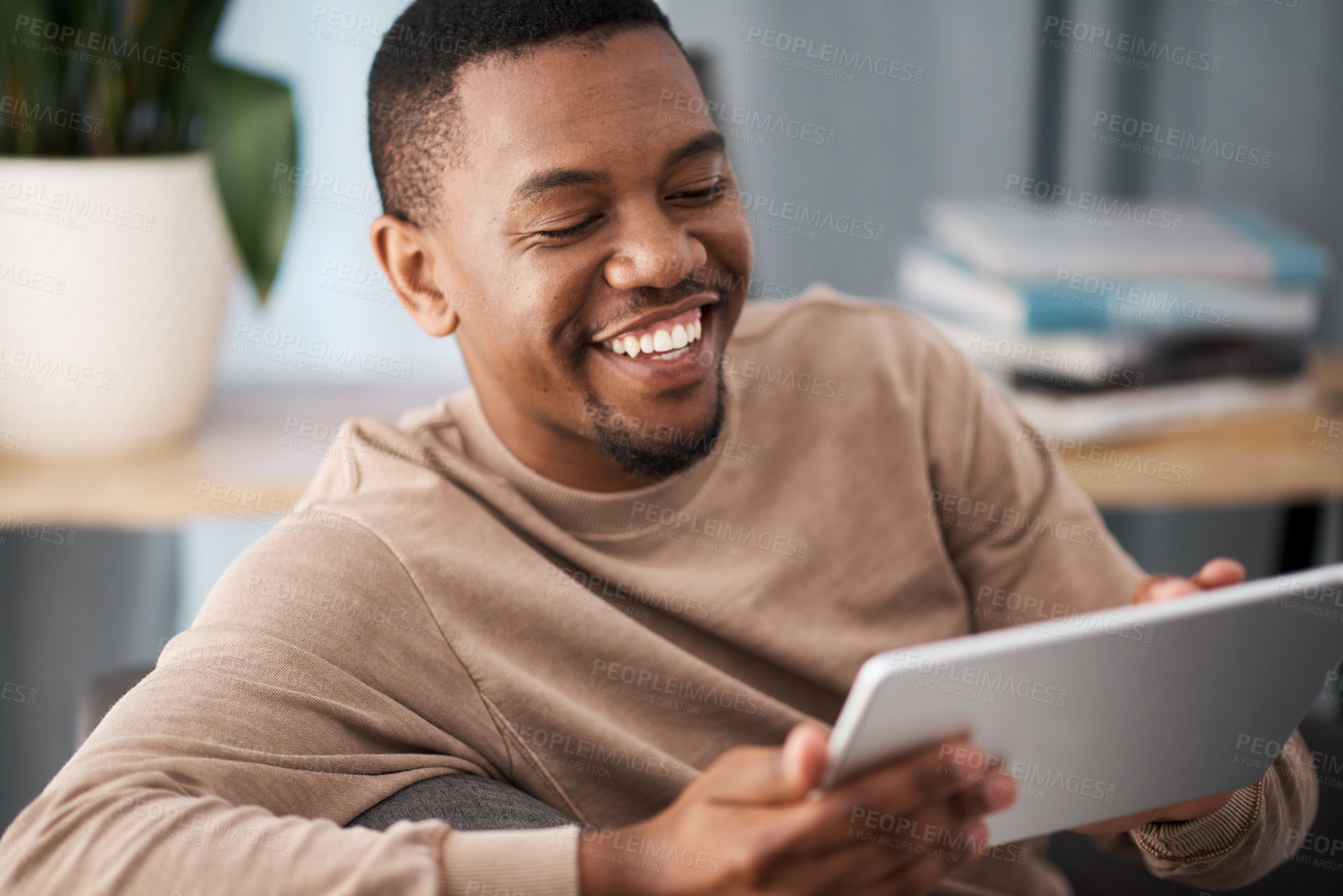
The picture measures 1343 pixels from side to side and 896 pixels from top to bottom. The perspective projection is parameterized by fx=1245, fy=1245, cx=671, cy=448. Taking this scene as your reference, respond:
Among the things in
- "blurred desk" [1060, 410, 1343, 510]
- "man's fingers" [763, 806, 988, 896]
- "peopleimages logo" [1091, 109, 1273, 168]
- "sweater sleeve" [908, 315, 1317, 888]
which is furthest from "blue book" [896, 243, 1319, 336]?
"man's fingers" [763, 806, 988, 896]

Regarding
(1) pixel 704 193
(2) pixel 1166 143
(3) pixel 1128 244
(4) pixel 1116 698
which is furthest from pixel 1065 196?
(4) pixel 1116 698

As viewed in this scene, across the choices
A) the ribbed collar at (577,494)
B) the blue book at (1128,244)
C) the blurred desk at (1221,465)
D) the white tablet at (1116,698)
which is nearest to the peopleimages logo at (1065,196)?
the blue book at (1128,244)

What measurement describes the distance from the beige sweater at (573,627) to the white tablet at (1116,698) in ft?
0.48

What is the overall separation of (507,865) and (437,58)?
622 millimetres

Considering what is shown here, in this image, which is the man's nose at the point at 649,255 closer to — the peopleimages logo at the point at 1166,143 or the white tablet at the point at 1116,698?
the white tablet at the point at 1116,698

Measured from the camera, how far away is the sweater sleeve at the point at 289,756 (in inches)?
27.7

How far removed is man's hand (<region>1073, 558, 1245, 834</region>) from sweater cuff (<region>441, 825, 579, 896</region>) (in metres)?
0.41

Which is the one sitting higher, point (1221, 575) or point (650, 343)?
point (650, 343)

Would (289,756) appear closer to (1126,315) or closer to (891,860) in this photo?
(891,860)

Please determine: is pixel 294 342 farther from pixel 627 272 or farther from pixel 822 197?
pixel 627 272

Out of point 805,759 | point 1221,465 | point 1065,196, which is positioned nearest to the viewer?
point 805,759

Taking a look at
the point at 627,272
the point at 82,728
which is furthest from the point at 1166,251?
the point at 82,728

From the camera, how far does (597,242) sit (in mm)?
958

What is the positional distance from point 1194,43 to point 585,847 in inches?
73.5
